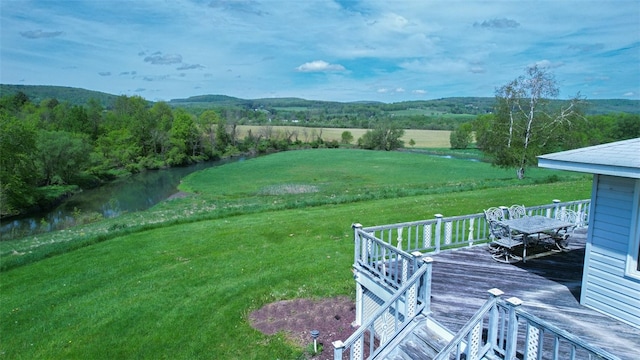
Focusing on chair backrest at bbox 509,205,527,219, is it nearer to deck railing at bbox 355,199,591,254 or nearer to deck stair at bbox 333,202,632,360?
deck railing at bbox 355,199,591,254

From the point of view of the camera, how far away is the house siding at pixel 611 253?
5613 millimetres

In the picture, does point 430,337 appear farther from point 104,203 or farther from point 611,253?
point 104,203

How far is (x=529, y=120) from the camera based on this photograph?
2809 centimetres

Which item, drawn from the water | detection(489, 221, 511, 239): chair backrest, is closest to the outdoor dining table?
detection(489, 221, 511, 239): chair backrest

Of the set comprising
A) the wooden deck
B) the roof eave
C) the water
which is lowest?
the water

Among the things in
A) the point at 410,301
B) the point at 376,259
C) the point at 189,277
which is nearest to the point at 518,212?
the point at 376,259

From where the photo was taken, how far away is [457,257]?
340 inches

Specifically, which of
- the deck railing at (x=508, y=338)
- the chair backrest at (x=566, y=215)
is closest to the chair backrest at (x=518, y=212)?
the chair backrest at (x=566, y=215)

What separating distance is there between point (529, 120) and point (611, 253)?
25488mm

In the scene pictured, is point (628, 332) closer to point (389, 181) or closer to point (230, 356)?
point (230, 356)

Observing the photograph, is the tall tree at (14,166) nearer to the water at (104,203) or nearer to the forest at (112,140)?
the forest at (112,140)

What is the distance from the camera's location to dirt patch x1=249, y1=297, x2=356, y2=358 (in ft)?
26.7

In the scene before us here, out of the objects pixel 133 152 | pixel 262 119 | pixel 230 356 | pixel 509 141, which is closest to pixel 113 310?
pixel 230 356

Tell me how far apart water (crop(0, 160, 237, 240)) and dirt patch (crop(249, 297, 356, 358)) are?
25653 millimetres
